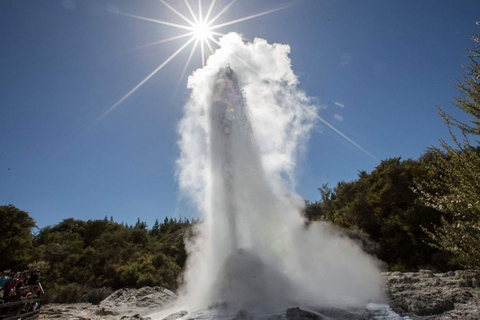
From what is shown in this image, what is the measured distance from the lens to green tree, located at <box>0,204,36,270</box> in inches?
584

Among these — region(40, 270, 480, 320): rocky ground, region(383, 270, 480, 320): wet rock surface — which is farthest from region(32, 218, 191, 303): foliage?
region(383, 270, 480, 320): wet rock surface

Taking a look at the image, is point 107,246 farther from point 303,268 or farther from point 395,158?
point 395,158

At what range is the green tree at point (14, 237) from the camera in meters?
14.8

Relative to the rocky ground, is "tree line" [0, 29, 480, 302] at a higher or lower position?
higher

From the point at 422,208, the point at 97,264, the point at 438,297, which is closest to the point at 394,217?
the point at 422,208

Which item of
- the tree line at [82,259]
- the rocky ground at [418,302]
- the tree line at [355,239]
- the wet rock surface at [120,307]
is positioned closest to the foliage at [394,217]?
the tree line at [355,239]

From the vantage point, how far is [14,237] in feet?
50.0

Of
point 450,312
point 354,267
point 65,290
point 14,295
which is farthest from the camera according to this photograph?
point 65,290

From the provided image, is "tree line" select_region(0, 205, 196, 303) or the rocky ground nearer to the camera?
the rocky ground

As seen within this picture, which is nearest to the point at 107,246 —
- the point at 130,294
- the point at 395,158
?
the point at 130,294

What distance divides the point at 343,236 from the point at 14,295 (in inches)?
727

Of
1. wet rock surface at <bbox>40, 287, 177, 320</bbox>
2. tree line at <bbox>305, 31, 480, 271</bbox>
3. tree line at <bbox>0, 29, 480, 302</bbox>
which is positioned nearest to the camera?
tree line at <bbox>305, 31, 480, 271</bbox>

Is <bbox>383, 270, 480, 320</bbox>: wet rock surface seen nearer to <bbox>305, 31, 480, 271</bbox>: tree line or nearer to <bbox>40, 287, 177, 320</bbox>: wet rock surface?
<bbox>305, 31, 480, 271</bbox>: tree line

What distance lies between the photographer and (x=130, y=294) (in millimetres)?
14156
